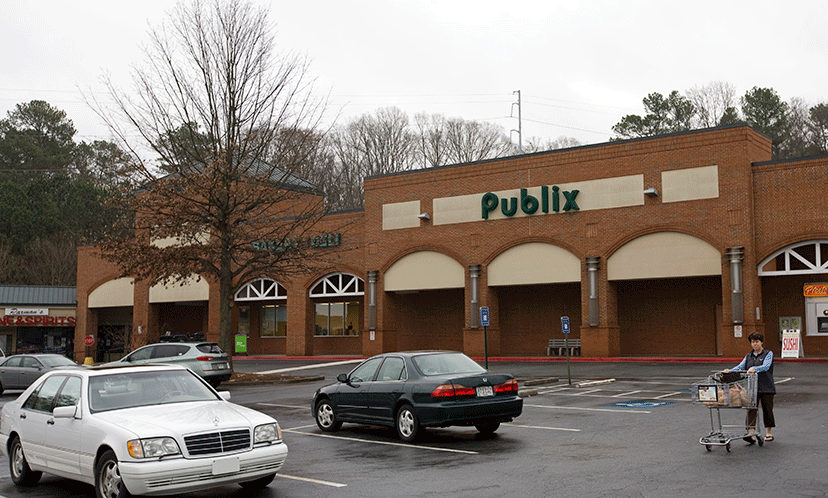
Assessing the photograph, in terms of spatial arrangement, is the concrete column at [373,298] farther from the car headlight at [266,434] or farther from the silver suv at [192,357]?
the car headlight at [266,434]

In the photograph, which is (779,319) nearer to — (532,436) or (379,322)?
(379,322)

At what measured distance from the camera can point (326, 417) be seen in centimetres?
1485

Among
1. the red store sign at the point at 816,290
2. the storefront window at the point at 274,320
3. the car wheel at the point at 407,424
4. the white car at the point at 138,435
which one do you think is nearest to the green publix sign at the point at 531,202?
the red store sign at the point at 816,290

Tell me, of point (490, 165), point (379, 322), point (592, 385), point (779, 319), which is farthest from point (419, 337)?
point (592, 385)

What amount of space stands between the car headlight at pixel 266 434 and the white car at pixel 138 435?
0.04ft

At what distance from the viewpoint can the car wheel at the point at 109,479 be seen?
27.3 feet

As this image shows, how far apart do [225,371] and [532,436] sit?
14018mm

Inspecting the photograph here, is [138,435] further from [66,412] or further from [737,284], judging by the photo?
[737,284]

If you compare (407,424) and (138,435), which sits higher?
(138,435)

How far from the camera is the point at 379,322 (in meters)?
41.3

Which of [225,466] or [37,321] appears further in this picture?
[37,321]

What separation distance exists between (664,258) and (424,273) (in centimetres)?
1173

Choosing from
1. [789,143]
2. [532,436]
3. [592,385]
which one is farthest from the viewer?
[789,143]

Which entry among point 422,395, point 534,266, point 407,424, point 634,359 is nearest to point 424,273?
point 534,266
